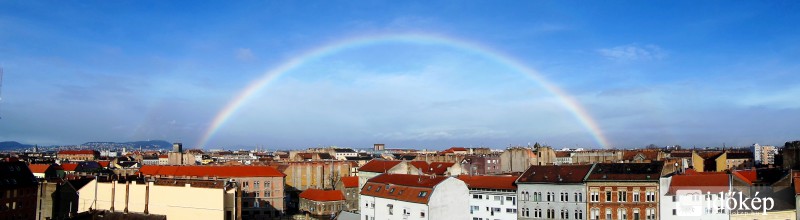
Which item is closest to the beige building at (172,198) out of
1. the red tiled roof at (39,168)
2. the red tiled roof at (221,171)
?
the red tiled roof at (221,171)

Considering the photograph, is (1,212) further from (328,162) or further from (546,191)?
(328,162)

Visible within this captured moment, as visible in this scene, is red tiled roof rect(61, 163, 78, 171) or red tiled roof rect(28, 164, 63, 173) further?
red tiled roof rect(61, 163, 78, 171)

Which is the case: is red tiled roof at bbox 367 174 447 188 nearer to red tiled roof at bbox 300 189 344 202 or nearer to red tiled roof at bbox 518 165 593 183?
red tiled roof at bbox 518 165 593 183

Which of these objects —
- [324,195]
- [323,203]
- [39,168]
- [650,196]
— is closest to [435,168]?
[324,195]

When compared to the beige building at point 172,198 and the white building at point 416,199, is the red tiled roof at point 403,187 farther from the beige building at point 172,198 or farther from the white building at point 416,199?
the beige building at point 172,198

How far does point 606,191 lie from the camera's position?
204 feet

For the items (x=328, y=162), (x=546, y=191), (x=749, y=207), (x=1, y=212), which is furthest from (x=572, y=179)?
(x=328, y=162)

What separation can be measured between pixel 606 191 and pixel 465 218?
15871 millimetres

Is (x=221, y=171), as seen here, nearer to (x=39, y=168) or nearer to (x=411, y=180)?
(x=39, y=168)

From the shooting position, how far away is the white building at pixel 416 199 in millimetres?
64500

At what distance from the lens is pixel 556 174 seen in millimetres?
66688

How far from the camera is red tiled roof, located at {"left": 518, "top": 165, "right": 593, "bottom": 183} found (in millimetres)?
64562

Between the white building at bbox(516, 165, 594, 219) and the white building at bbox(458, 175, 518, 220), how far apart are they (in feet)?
3.45

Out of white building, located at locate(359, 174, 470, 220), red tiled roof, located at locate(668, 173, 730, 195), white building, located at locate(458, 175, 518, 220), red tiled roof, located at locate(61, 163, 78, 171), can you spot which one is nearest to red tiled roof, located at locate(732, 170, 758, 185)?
red tiled roof, located at locate(668, 173, 730, 195)
